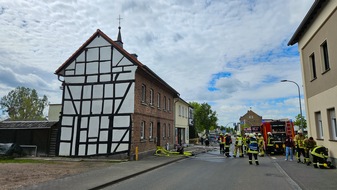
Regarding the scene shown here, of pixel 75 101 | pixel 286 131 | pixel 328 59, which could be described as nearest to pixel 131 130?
pixel 75 101

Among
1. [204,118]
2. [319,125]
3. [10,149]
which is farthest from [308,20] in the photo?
[204,118]

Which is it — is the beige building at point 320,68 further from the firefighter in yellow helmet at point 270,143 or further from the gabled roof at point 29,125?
the gabled roof at point 29,125

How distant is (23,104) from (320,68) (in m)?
60.5

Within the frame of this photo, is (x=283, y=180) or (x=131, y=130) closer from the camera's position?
(x=283, y=180)

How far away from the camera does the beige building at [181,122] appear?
33.2 meters

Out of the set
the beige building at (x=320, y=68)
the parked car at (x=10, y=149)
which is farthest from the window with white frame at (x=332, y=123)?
the parked car at (x=10, y=149)

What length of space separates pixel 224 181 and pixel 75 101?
12951 mm

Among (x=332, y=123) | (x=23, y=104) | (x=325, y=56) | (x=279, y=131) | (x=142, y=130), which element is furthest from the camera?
(x=23, y=104)

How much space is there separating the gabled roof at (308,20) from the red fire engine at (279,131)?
7.57 metres

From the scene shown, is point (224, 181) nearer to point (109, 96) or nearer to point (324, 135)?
point (324, 135)

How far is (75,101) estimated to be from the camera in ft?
62.4

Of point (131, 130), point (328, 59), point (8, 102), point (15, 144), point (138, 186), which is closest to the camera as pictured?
point (138, 186)

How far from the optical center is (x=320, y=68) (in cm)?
1358

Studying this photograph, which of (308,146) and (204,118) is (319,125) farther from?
(204,118)
